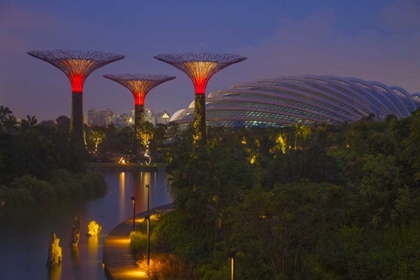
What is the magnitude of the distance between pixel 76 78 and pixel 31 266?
41.0 metres

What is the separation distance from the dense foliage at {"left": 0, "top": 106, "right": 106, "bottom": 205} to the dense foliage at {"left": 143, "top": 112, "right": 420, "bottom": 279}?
13.5 metres

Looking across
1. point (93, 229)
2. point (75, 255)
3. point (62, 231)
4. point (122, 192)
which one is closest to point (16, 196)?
point (62, 231)

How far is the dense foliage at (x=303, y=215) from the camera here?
15219 millimetres

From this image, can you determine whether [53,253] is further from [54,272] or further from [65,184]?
[65,184]

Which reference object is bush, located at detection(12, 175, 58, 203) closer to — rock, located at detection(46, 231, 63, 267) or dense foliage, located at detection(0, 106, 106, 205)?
dense foliage, located at detection(0, 106, 106, 205)

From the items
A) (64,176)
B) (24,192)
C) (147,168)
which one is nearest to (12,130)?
(64,176)

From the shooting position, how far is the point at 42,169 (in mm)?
40625

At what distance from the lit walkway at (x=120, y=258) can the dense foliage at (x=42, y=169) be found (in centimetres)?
Result: 1264

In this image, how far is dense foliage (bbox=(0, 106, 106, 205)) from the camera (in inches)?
1490

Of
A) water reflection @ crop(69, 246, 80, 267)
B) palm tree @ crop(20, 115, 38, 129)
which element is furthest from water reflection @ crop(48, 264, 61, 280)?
palm tree @ crop(20, 115, 38, 129)

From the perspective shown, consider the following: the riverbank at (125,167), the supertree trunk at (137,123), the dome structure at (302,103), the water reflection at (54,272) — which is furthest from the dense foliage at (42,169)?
the dome structure at (302,103)

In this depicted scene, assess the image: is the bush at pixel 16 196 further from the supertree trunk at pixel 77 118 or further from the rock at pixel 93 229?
the supertree trunk at pixel 77 118

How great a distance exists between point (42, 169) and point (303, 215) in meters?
28.9

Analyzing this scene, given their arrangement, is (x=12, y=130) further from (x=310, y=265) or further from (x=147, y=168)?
(x=310, y=265)
